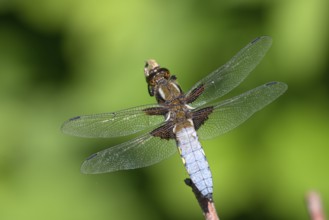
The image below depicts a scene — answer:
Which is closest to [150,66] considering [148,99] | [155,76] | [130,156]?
[155,76]

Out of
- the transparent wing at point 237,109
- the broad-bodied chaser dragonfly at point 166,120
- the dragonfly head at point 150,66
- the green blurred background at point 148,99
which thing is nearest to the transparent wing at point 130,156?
the broad-bodied chaser dragonfly at point 166,120

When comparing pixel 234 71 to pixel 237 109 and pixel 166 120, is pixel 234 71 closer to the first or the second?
pixel 237 109

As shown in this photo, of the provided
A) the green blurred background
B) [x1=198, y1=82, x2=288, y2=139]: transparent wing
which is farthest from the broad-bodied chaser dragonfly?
the green blurred background

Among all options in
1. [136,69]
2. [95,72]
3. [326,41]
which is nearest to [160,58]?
[136,69]

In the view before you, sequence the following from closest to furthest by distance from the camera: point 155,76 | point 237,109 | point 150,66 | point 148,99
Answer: point 150,66
point 155,76
point 237,109
point 148,99

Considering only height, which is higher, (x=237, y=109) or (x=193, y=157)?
(x=237, y=109)

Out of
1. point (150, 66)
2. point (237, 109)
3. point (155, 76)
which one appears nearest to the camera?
point (150, 66)
